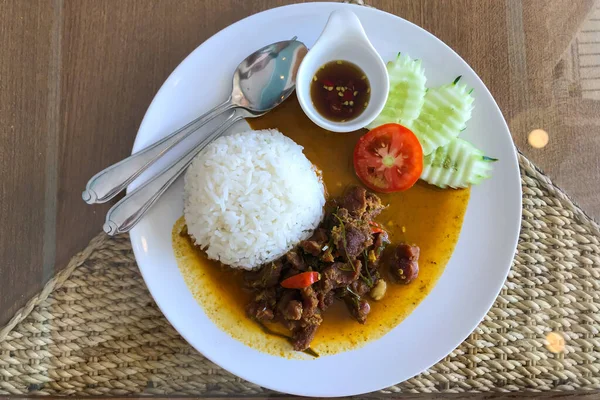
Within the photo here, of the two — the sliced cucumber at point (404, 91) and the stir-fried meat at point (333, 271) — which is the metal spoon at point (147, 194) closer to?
the stir-fried meat at point (333, 271)

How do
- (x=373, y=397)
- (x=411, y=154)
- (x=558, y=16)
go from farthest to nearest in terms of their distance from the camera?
(x=558, y=16) < (x=373, y=397) < (x=411, y=154)

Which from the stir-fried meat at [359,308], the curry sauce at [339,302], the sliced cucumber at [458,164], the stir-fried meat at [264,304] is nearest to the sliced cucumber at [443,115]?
the sliced cucumber at [458,164]

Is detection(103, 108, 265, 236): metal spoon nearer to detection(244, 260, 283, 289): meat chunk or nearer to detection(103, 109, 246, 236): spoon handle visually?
detection(103, 109, 246, 236): spoon handle

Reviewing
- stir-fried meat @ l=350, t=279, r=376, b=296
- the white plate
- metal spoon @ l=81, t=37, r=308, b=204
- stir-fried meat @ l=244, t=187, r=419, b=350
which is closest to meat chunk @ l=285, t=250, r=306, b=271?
stir-fried meat @ l=244, t=187, r=419, b=350

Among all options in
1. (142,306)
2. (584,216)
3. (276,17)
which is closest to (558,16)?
(584,216)

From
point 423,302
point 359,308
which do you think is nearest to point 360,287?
point 359,308

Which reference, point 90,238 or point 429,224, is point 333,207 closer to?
point 429,224
